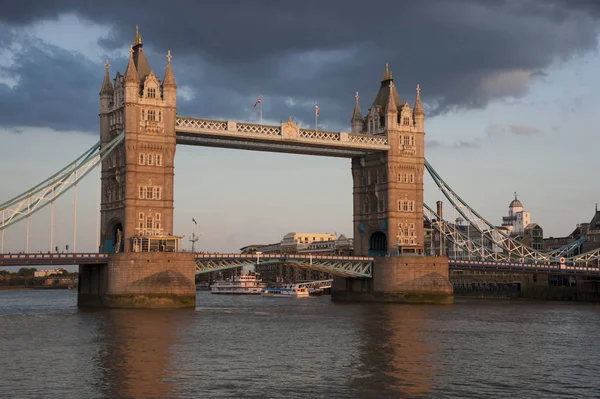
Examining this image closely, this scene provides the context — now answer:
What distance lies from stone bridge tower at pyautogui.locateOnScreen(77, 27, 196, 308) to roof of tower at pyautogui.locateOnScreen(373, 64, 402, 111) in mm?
32977

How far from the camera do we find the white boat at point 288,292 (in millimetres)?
161000

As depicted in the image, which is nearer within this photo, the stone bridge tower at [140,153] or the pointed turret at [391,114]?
the stone bridge tower at [140,153]

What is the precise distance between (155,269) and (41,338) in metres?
31.0

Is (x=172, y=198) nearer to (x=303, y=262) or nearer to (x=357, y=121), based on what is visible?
(x=303, y=262)

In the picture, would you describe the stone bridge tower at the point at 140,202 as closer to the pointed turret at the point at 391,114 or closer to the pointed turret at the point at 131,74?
the pointed turret at the point at 131,74

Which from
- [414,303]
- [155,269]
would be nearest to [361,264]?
[414,303]

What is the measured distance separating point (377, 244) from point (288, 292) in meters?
45.4

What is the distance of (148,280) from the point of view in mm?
92188

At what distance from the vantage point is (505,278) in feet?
527

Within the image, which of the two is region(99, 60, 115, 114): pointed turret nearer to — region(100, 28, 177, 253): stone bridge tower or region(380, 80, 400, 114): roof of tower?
region(100, 28, 177, 253): stone bridge tower

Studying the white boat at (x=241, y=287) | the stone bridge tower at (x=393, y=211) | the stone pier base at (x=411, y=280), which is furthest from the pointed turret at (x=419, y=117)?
the white boat at (x=241, y=287)

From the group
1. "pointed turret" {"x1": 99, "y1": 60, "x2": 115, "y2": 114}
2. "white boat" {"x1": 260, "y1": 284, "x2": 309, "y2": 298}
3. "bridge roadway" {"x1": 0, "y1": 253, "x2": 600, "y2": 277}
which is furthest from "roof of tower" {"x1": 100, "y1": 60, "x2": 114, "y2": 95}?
"white boat" {"x1": 260, "y1": 284, "x2": 309, "y2": 298}

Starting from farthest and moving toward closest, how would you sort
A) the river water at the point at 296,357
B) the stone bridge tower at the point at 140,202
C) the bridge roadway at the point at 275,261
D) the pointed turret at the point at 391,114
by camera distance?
the pointed turret at the point at 391,114 < the stone bridge tower at the point at 140,202 < the bridge roadway at the point at 275,261 < the river water at the point at 296,357

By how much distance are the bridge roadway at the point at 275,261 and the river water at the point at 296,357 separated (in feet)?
28.3
